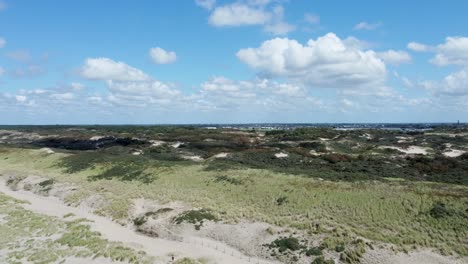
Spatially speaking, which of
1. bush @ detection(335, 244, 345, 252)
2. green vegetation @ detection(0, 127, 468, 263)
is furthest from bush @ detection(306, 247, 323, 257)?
bush @ detection(335, 244, 345, 252)

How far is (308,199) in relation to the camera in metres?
39.8

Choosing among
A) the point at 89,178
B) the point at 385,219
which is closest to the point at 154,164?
the point at 89,178

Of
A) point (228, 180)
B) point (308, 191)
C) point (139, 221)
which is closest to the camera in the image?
point (139, 221)

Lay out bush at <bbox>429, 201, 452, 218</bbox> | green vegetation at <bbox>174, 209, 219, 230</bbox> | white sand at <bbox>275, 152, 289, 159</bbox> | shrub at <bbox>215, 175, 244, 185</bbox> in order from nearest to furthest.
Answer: bush at <bbox>429, 201, 452, 218</bbox> < green vegetation at <bbox>174, 209, 219, 230</bbox> < shrub at <bbox>215, 175, 244, 185</bbox> < white sand at <bbox>275, 152, 289, 159</bbox>

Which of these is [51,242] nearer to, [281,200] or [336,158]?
[281,200]

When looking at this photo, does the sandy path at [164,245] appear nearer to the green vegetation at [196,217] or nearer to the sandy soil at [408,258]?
the green vegetation at [196,217]

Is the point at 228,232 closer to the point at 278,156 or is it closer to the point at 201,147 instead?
the point at 278,156

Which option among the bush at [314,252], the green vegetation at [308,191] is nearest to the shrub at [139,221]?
the green vegetation at [308,191]

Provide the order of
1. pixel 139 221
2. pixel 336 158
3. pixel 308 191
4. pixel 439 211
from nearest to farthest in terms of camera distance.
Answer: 1. pixel 439 211
2. pixel 139 221
3. pixel 308 191
4. pixel 336 158

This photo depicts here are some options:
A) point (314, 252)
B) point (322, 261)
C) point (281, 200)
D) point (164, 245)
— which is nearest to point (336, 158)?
point (281, 200)

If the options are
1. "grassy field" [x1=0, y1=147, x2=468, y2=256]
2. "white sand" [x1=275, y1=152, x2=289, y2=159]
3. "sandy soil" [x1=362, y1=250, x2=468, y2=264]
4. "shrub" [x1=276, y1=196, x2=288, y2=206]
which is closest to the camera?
"sandy soil" [x1=362, y1=250, x2=468, y2=264]

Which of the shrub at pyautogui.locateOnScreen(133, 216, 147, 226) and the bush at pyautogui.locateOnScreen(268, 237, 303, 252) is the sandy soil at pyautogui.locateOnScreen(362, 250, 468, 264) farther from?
the shrub at pyautogui.locateOnScreen(133, 216, 147, 226)

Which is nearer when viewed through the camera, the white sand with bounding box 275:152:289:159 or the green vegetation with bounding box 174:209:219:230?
the green vegetation with bounding box 174:209:219:230

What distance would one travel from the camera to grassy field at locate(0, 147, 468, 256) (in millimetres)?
31188
